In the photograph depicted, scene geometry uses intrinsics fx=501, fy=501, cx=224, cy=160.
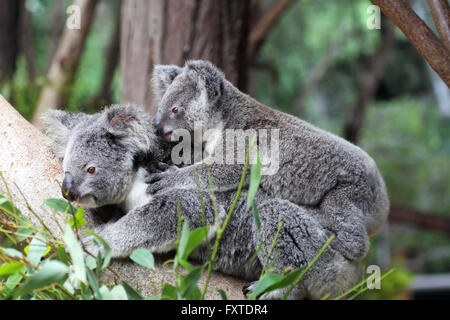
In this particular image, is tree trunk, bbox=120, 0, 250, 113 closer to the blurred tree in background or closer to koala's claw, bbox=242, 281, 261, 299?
the blurred tree in background

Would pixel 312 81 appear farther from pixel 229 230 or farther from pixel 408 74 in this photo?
pixel 229 230

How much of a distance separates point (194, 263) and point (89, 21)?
13.8 ft

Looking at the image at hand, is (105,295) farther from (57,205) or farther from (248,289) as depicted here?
(248,289)

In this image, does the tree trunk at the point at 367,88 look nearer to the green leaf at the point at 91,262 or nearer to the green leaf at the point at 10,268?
the green leaf at the point at 91,262

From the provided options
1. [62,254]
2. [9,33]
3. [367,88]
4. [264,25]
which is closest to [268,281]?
[62,254]

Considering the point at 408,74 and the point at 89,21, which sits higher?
the point at 408,74

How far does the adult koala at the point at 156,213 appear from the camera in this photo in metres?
2.36

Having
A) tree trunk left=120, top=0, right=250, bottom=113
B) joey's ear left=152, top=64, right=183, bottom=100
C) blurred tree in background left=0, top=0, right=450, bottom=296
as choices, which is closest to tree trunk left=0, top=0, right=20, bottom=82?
blurred tree in background left=0, top=0, right=450, bottom=296

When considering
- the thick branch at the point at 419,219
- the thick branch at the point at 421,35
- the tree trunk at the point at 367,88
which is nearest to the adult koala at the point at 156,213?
the thick branch at the point at 421,35

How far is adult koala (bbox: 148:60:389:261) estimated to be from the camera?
8.72 feet

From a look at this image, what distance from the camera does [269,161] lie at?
281 cm

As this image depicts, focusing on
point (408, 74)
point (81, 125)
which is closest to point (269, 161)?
point (81, 125)

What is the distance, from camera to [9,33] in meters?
7.29

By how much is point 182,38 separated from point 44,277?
3404 millimetres
